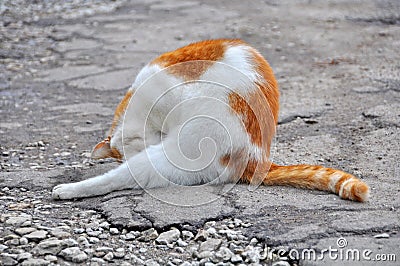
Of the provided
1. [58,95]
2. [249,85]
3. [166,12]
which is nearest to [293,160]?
[249,85]

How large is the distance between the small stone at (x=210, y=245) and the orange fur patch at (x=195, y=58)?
933 millimetres

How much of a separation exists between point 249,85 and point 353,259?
111 cm

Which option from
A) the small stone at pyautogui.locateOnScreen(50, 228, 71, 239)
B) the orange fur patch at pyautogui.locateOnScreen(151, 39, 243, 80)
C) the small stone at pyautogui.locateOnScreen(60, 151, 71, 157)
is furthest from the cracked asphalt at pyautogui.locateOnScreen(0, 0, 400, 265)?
the orange fur patch at pyautogui.locateOnScreen(151, 39, 243, 80)

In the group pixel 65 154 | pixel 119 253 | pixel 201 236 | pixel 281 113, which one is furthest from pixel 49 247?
pixel 281 113

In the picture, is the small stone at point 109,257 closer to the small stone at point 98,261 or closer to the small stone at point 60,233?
the small stone at point 98,261

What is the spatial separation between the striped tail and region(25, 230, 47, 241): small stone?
114 centimetres

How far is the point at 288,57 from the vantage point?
600 centimetres

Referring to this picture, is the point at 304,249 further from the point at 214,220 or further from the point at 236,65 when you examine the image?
the point at 236,65

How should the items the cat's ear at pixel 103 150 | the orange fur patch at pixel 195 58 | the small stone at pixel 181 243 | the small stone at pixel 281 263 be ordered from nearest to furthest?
the small stone at pixel 281 263 → the small stone at pixel 181 243 → the orange fur patch at pixel 195 58 → the cat's ear at pixel 103 150

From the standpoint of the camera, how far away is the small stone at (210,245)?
266 cm

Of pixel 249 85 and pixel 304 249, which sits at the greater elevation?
pixel 249 85

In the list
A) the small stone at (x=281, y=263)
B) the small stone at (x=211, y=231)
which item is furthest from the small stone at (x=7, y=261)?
the small stone at (x=281, y=263)

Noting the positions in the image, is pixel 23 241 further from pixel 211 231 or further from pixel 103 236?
pixel 211 231

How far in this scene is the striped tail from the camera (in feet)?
9.68
